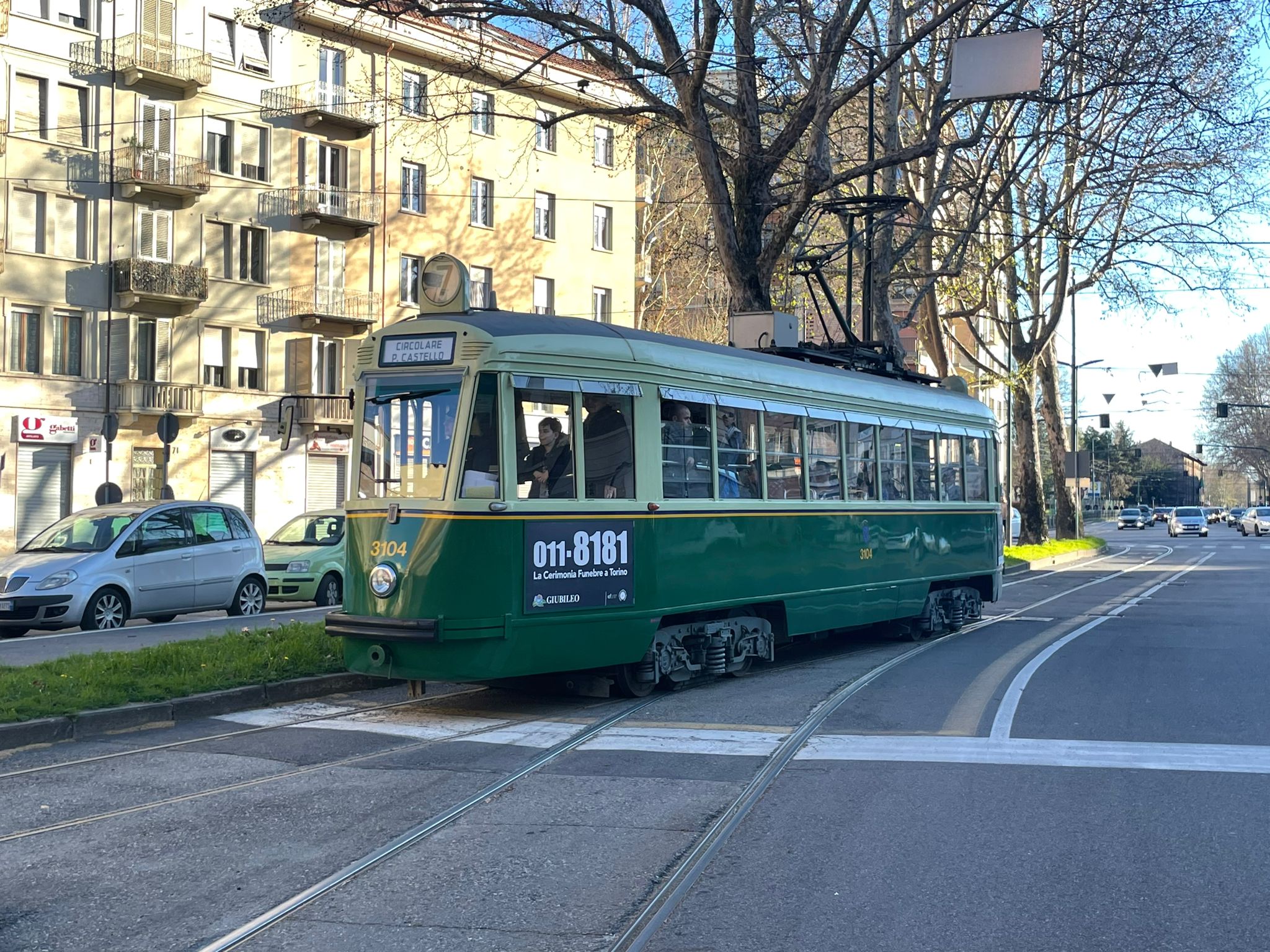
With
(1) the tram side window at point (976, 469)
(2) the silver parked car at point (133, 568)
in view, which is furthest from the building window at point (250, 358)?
(1) the tram side window at point (976, 469)

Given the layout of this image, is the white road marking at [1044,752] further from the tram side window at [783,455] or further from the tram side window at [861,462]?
the tram side window at [861,462]

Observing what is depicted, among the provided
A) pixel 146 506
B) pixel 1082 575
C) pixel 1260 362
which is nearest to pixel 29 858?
pixel 146 506

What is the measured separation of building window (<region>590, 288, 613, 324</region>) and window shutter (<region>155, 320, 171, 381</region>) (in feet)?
51.9

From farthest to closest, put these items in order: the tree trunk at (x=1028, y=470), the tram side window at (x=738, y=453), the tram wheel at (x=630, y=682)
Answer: the tree trunk at (x=1028, y=470) < the tram side window at (x=738, y=453) < the tram wheel at (x=630, y=682)

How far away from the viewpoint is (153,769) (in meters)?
7.84

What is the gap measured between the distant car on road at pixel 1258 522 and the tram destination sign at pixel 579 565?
7135cm

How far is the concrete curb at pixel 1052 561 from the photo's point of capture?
104 feet

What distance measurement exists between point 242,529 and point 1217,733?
13429mm

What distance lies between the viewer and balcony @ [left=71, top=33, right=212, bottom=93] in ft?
112

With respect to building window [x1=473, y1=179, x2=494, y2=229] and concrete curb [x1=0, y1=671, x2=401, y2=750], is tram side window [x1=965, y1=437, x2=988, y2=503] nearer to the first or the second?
concrete curb [x1=0, y1=671, x2=401, y2=750]

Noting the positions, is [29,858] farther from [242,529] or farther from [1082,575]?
[1082,575]

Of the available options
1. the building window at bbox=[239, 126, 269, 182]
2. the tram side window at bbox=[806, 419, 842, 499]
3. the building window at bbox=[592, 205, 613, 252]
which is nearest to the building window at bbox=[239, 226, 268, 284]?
the building window at bbox=[239, 126, 269, 182]

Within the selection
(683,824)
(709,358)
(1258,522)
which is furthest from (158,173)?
(1258,522)

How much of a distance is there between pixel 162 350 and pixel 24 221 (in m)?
4.66
